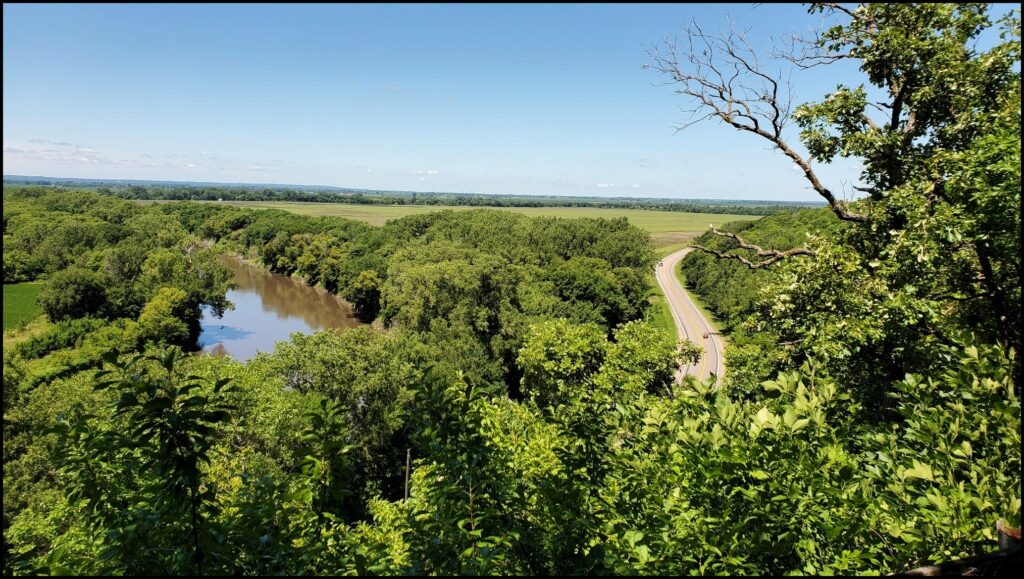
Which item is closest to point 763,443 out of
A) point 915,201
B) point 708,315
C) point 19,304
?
point 915,201

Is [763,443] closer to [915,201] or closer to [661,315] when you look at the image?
[915,201]

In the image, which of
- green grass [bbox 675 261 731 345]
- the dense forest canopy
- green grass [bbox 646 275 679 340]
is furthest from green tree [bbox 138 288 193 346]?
green grass [bbox 675 261 731 345]

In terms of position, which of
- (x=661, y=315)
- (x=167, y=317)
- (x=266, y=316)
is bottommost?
(x=266, y=316)

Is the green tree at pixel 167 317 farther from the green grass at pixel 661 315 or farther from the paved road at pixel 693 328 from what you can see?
the green grass at pixel 661 315

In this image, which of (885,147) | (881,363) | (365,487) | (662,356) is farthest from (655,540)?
(365,487)

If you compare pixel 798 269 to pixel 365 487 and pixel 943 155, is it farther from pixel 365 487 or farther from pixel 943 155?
pixel 365 487
